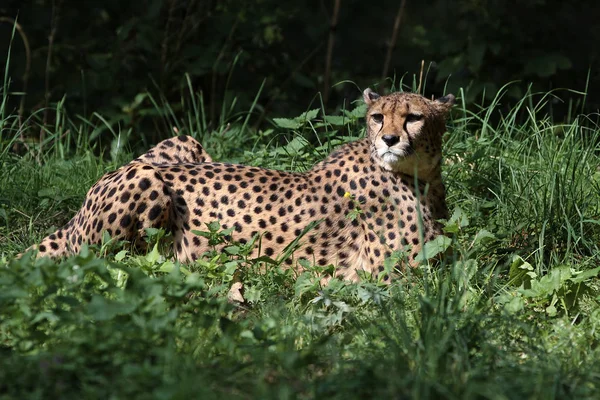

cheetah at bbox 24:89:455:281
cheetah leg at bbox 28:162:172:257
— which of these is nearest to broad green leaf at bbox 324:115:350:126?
cheetah at bbox 24:89:455:281

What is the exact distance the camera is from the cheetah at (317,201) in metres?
4.66

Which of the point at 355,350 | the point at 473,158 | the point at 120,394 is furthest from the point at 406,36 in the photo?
the point at 120,394

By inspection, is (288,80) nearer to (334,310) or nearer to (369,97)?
(369,97)

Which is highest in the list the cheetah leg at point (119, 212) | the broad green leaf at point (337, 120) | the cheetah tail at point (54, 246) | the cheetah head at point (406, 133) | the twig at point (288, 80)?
the cheetah head at point (406, 133)

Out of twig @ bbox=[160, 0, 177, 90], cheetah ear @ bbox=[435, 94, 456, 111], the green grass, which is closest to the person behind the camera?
the green grass

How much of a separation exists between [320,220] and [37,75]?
3.80 metres

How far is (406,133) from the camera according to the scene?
457 centimetres

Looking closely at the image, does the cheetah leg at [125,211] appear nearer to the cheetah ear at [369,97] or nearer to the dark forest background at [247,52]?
the cheetah ear at [369,97]

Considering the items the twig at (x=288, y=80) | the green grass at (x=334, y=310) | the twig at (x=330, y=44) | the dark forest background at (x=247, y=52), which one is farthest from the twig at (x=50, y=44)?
the twig at (x=330, y=44)

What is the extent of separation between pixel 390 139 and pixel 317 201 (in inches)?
23.2

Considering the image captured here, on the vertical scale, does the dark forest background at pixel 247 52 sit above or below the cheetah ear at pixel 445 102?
below

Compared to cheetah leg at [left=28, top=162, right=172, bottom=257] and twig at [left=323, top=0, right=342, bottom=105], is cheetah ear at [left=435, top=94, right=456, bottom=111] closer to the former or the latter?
cheetah leg at [left=28, top=162, right=172, bottom=257]

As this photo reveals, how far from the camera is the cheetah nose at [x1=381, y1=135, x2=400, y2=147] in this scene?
14.9 feet

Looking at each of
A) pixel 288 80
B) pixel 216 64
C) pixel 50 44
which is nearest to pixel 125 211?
pixel 216 64
